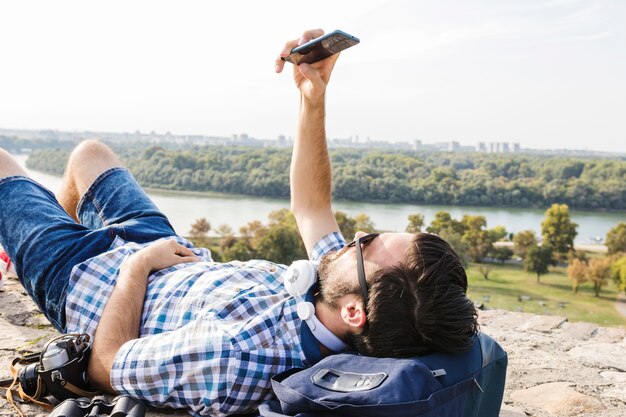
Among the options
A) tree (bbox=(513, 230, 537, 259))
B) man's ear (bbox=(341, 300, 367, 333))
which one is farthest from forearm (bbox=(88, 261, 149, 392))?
tree (bbox=(513, 230, 537, 259))

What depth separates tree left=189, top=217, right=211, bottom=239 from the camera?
33.1m

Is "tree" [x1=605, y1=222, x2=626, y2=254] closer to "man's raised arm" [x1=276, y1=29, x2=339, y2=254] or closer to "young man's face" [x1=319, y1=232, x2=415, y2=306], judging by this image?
"man's raised arm" [x1=276, y1=29, x2=339, y2=254]

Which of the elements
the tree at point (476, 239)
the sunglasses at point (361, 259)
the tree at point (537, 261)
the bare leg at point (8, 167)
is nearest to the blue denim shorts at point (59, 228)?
the bare leg at point (8, 167)

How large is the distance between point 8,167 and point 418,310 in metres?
1.69

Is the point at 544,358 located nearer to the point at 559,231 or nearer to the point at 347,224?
the point at 347,224

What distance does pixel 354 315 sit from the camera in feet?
5.15

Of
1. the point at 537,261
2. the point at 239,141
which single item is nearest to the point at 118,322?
the point at 537,261

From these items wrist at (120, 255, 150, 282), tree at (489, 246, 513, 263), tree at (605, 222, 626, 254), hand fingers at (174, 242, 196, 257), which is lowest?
tree at (489, 246, 513, 263)

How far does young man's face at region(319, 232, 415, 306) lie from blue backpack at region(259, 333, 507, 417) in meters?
0.19

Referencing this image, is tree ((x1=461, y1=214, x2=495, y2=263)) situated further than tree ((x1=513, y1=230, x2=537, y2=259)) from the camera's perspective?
Yes

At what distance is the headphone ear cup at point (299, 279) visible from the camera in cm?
163

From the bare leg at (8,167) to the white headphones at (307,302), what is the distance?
1.30 m

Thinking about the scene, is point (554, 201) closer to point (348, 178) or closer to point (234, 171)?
point (348, 178)

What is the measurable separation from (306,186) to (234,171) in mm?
48667
